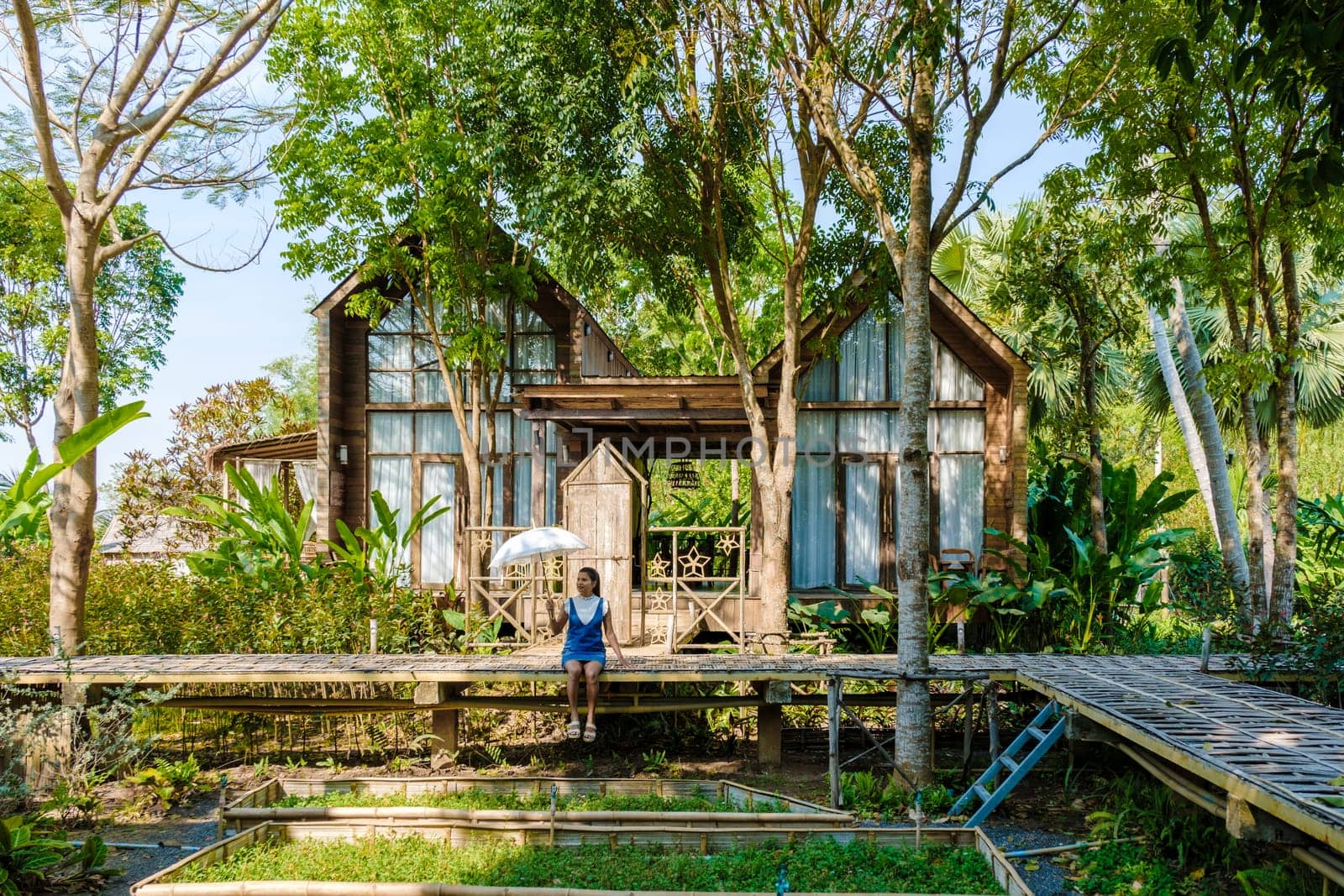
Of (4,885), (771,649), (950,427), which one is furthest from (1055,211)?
(4,885)

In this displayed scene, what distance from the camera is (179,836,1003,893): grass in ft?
19.3

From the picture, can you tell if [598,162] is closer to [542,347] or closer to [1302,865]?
[542,347]

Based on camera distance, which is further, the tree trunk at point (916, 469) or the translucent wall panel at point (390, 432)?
the translucent wall panel at point (390, 432)

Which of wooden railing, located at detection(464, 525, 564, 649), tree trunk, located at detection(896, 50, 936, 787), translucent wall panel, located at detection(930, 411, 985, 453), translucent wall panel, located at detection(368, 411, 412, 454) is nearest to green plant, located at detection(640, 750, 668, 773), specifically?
wooden railing, located at detection(464, 525, 564, 649)

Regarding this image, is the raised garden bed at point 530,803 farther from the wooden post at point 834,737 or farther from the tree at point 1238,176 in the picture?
the tree at point 1238,176

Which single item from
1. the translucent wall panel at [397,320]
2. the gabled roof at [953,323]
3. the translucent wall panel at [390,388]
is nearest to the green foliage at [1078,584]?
the gabled roof at [953,323]

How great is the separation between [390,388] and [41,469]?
599 centimetres

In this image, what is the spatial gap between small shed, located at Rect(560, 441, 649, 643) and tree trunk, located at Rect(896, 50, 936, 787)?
11.5 ft

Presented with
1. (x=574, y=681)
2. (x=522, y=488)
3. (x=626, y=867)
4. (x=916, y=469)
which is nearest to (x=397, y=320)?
(x=522, y=488)

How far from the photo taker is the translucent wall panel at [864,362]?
1306cm

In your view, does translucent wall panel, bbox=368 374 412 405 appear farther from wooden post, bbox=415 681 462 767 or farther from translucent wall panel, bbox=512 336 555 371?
wooden post, bbox=415 681 462 767

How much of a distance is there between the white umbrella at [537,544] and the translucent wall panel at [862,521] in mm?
4286

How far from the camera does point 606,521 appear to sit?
10859mm

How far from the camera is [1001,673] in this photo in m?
8.67
